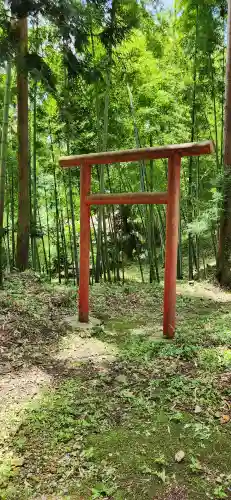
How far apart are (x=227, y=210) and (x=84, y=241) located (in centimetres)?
292

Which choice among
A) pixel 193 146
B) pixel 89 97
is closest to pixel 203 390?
pixel 193 146

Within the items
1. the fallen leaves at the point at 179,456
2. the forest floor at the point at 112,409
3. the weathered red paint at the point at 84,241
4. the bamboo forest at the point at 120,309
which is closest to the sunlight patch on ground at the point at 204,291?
the bamboo forest at the point at 120,309

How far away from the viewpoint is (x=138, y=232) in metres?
14.3

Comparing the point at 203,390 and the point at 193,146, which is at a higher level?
the point at 193,146

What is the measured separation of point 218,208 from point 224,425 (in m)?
4.16

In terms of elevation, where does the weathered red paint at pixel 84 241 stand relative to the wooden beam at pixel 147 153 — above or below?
below

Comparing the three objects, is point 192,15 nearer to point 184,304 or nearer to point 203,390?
point 184,304

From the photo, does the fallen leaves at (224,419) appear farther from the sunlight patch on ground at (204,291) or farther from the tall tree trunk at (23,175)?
the tall tree trunk at (23,175)

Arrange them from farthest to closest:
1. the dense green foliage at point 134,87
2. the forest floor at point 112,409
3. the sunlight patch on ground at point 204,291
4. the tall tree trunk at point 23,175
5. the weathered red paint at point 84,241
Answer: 1. the tall tree trunk at point 23,175
2. the dense green foliage at point 134,87
3. the sunlight patch on ground at point 204,291
4. the weathered red paint at point 84,241
5. the forest floor at point 112,409

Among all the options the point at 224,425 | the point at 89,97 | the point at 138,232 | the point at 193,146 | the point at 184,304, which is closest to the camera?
the point at 224,425

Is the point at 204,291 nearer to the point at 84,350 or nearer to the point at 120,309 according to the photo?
the point at 120,309

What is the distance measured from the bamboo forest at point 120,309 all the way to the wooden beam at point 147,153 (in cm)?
2

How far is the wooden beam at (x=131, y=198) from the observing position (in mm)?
3334

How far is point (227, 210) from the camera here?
230 inches
